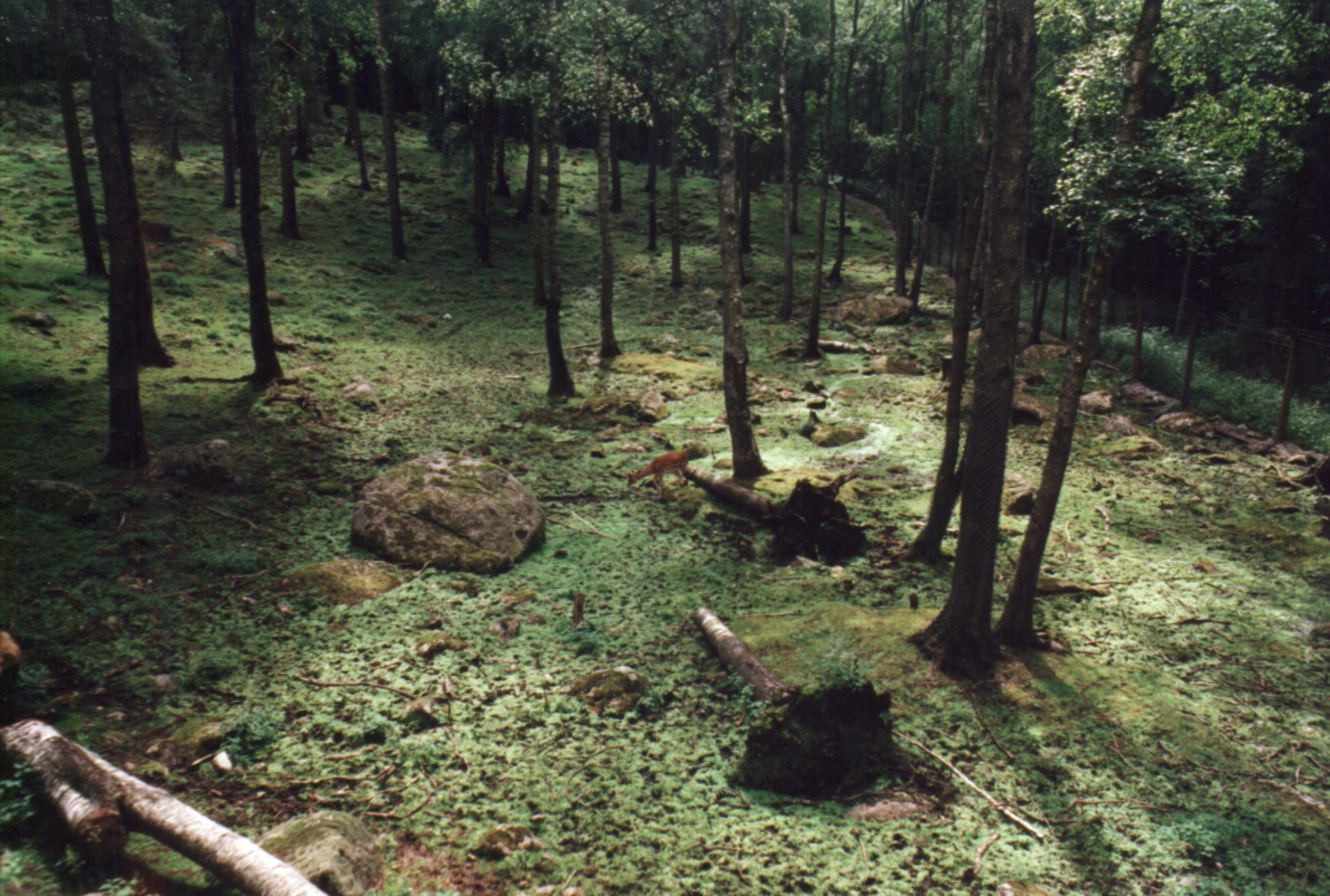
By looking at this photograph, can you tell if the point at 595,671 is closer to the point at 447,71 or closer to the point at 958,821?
the point at 958,821

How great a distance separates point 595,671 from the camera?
24.9 feet

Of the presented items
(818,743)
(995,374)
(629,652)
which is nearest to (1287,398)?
(995,374)

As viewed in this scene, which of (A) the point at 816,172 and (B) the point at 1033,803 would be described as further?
(A) the point at 816,172

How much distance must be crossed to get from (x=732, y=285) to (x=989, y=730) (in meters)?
7.90

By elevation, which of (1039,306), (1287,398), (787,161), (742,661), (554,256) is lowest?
(742,661)

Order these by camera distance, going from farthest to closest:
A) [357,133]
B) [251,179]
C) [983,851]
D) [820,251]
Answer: [357,133], [820,251], [251,179], [983,851]

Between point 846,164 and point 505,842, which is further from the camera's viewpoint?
point 846,164

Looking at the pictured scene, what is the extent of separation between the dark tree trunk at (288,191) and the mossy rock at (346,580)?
20817 mm

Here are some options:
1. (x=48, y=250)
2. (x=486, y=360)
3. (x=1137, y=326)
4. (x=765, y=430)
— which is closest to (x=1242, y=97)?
(x=1137, y=326)

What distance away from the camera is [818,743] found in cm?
619

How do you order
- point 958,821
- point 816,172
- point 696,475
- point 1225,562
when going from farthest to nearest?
point 816,172
point 696,475
point 1225,562
point 958,821

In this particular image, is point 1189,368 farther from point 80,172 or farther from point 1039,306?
point 80,172

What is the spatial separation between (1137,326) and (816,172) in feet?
79.3

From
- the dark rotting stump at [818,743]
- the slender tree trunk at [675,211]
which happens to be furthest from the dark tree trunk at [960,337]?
the slender tree trunk at [675,211]
